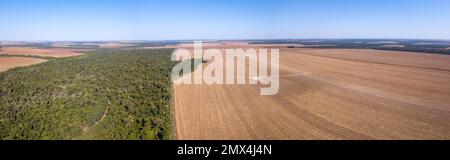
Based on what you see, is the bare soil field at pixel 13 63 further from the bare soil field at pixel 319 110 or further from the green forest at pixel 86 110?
the bare soil field at pixel 319 110

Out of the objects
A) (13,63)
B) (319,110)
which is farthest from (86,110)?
(13,63)

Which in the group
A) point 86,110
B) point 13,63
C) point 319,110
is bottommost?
point 319,110

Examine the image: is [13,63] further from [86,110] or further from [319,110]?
[319,110]

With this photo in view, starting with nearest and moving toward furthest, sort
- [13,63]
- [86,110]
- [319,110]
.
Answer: [319,110]
[86,110]
[13,63]

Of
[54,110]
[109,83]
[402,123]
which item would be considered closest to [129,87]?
[109,83]

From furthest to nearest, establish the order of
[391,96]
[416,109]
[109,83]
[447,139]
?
[109,83], [391,96], [416,109], [447,139]

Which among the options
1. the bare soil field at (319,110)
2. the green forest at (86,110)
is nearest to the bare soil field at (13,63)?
the green forest at (86,110)
